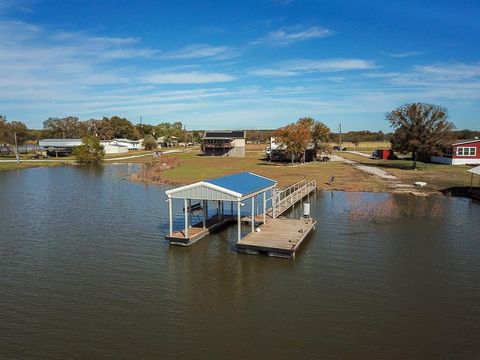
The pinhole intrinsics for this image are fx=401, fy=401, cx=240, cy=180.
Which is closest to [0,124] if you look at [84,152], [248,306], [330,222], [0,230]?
[84,152]

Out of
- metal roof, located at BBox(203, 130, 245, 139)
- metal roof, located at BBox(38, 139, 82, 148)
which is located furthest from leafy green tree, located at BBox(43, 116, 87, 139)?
metal roof, located at BBox(203, 130, 245, 139)

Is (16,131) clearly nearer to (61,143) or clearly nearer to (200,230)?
(61,143)

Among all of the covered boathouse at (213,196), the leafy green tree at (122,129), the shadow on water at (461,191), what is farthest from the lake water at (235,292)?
the leafy green tree at (122,129)

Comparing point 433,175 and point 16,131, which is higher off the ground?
point 16,131

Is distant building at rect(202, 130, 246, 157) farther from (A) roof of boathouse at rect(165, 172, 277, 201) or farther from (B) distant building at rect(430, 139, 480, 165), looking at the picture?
(A) roof of boathouse at rect(165, 172, 277, 201)

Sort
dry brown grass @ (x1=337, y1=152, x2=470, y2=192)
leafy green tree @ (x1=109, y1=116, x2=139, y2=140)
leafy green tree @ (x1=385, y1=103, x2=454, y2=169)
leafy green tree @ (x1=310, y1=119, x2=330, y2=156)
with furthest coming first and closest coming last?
leafy green tree @ (x1=109, y1=116, x2=139, y2=140), leafy green tree @ (x1=310, y1=119, x2=330, y2=156), leafy green tree @ (x1=385, y1=103, x2=454, y2=169), dry brown grass @ (x1=337, y1=152, x2=470, y2=192)

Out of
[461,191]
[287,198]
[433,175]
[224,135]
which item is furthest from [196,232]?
[224,135]
